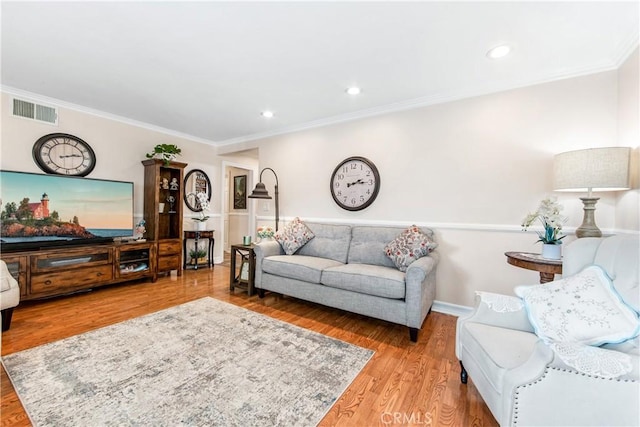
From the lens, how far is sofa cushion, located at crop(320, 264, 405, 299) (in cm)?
235

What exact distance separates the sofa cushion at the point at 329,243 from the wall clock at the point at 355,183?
0.36 meters

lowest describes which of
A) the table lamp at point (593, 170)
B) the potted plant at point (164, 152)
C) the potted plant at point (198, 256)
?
the potted plant at point (198, 256)

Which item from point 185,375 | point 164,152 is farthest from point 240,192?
point 185,375

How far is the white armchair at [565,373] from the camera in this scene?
0.96m

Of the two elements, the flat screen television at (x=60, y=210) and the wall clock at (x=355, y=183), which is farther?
the wall clock at (x=355, y=183)

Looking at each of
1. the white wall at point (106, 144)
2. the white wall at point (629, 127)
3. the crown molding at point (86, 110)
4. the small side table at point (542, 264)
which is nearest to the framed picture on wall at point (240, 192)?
the white wall at point (106, 144)

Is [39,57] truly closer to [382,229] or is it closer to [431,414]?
[382,229]

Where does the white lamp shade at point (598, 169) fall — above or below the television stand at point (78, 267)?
above

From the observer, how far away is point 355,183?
3.55 meters

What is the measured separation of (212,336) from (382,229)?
2.03m

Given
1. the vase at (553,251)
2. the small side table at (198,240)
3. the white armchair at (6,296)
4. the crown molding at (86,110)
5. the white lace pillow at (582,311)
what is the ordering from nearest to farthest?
the white lace pillow at (582,311) < the vase at (553,251) < the white armchair at (6,296) < the crown molding at (86,110) < the small side table at (198,240)

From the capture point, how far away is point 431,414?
1.47 m

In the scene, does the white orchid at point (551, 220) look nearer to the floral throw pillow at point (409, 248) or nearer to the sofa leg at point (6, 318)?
the floral throw pillow at point (409, 248)

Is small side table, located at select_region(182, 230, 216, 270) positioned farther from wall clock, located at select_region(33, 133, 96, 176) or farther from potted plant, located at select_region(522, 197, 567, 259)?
potted plant, located at select_region(522, 197, 567, 259)
